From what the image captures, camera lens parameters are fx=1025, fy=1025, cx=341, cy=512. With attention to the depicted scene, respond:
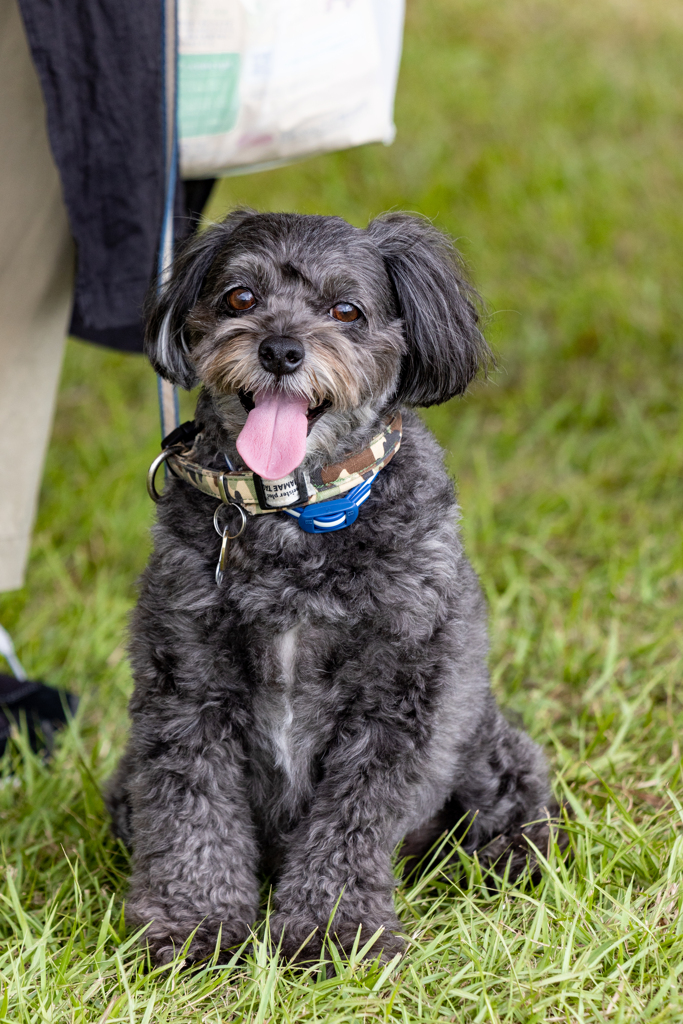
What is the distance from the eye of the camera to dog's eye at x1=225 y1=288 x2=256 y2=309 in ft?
7.78

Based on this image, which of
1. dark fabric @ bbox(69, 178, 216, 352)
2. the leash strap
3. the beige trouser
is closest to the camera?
the leash strap

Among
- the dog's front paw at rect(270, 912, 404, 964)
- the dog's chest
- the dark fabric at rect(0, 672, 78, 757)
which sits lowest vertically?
the dark fabric at rect(0, 672, 78, 757)

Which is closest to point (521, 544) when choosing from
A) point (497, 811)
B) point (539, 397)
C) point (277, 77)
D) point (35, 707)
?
point (539, 397)

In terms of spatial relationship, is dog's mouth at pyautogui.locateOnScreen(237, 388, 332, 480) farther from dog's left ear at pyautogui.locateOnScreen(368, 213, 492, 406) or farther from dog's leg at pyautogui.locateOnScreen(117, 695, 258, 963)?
dog's leg at pyautogui.locateOnScreen(117, 695, 258, 963)

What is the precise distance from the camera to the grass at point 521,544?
227 cm

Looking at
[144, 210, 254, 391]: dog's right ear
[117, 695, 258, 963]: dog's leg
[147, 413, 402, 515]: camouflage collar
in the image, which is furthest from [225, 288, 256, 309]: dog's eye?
[117, 695, 258, 963]: dog's leg

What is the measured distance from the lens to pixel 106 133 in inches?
114

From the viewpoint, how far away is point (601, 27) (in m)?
9.26

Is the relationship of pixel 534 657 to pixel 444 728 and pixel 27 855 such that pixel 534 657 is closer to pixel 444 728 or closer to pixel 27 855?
pixel 444 728

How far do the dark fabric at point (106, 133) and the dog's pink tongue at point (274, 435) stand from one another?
1025mm

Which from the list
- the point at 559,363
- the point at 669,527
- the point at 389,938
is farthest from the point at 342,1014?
the point at 559,363

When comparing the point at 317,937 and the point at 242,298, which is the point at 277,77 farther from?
the point at 317,937

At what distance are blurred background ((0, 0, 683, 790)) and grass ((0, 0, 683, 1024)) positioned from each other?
2 cm

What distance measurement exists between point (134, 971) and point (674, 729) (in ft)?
6.18
